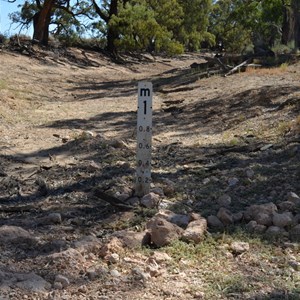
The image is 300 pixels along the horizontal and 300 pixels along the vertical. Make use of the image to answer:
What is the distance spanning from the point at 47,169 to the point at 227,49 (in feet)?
172

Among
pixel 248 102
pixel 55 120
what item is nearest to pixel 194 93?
pixel 248 102

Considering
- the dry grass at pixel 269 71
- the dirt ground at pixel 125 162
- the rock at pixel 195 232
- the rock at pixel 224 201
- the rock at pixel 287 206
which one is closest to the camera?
the dirt ground at pixel 125 162

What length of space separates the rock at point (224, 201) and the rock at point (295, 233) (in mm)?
885

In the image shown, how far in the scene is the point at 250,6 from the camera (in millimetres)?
31641

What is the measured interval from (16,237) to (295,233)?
A: 2.29 meters

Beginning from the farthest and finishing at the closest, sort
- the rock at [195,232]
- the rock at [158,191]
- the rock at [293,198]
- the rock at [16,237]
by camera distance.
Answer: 1. the rock at [158,191]
2. the rock at [293,198]
3. the rock at [195,232]
4. the rock at [16,237]

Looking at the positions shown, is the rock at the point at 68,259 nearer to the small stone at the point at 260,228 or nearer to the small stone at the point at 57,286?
the small stone at the point at 57,286

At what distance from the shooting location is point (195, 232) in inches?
191

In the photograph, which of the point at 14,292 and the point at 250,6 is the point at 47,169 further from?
the point at 250,6

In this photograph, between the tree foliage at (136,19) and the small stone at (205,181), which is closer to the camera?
the small stone at (205,181)

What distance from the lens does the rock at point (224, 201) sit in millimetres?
5830

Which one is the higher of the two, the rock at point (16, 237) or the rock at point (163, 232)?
the rock at point (163, 232)

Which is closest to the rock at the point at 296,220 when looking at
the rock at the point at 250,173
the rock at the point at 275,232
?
the rock at the point at 275,232

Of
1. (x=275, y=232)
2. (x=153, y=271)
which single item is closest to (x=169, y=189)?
(x=275, y=232)
